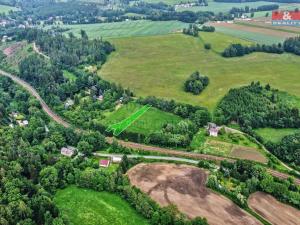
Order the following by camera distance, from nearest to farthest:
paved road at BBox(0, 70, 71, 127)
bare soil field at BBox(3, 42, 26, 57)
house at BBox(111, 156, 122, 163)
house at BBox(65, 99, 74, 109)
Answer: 1. house at BBox(111, 156, 122, 163)
2. paved road at BBox(0, 70, 71, 127)
3. house at BBox(65, 99, 74, 109)
4. bare soil field at BBox(3, 42, 26, 57)

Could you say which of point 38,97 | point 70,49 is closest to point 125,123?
point 38,97

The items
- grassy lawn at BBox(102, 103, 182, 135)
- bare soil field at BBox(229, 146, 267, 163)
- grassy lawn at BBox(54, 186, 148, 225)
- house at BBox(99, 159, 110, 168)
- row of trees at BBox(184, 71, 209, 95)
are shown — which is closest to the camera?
grassy lawn at BBox(54, 186, 148, 225)

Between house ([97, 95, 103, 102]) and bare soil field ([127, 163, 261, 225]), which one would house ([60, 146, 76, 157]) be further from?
house ([97, 95, 103, 102])

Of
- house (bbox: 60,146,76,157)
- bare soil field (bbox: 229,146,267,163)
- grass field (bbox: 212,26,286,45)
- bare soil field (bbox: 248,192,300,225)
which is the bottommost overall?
bare soil field (bbox: 248,192,300,225)

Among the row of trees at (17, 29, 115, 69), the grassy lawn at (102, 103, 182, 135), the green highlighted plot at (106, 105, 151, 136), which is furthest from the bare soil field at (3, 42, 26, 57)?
the green highlighted plot at (106, 105, 151, 136)

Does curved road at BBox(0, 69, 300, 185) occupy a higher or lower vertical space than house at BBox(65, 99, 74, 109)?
lower

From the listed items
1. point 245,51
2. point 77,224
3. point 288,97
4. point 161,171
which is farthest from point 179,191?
point 245,51

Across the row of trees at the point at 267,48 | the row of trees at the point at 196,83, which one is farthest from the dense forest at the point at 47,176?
the row of trees at the point at 267,48
